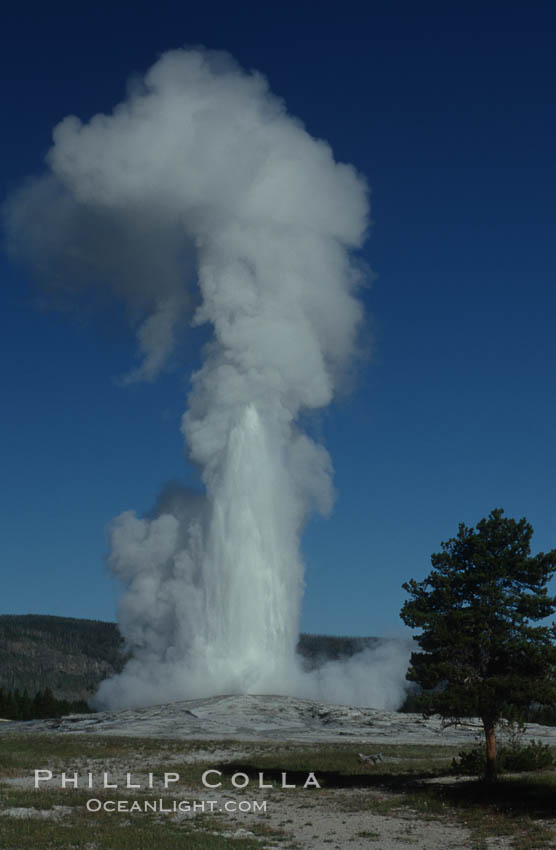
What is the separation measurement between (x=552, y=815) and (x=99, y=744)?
3448 centimetres

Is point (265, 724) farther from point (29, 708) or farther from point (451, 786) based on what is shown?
point (29, 708)

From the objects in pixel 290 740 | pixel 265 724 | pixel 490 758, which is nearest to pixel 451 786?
pixel 490 758

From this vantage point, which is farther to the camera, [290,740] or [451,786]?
[290,740]

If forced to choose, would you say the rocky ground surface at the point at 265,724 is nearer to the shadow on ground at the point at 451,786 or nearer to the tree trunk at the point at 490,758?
the shadow on ground at the point at 451,786

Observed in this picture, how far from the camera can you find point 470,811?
2694 centimetres

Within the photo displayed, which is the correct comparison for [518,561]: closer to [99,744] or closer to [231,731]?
[99,744]

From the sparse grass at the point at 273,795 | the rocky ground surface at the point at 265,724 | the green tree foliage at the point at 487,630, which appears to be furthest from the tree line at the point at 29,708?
the green tree foliage at the point at 487,630

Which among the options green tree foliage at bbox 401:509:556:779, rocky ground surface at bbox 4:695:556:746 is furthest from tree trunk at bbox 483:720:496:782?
rocky ground surface at bbox 4:695:556:746

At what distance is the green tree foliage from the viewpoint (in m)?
29.3

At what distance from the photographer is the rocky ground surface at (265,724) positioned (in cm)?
6059

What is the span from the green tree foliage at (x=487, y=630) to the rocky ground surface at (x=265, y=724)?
1145 inches

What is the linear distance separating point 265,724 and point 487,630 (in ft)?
134

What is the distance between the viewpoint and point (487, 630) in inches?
1200

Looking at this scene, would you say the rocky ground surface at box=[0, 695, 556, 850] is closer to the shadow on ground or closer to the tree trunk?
the shadow on ground
